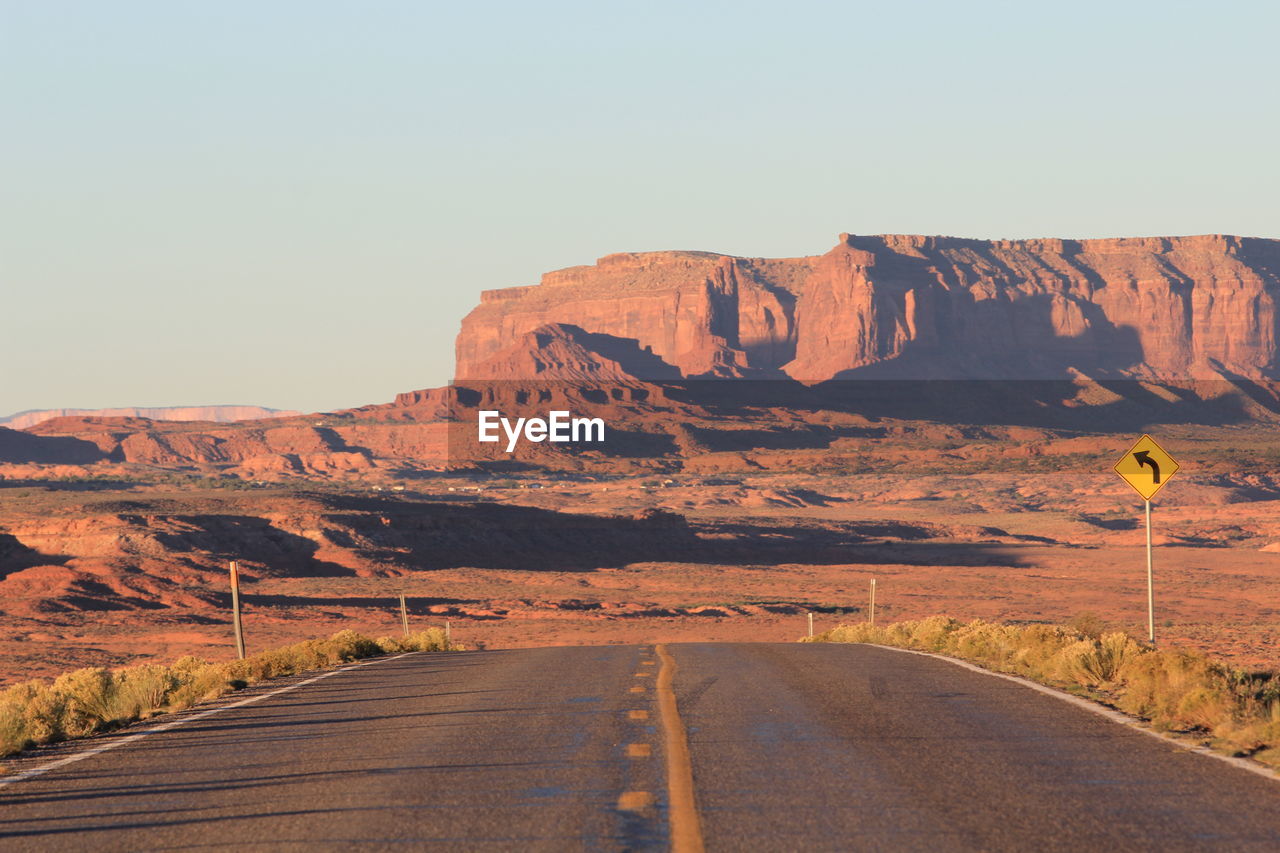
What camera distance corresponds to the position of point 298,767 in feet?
32.6

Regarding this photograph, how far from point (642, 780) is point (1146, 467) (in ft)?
36.7

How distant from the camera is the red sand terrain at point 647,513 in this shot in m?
55.8

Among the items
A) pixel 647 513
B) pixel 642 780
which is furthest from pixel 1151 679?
pixel 647 513

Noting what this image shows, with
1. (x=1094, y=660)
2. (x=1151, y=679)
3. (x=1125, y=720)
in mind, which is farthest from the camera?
(x=1094, y=660)

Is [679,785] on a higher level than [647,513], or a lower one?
higher

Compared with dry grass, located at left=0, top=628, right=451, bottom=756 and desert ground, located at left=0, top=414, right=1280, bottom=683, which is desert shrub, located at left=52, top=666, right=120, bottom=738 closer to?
dry grass, located at left=0, top=628, right=451, bottom=756

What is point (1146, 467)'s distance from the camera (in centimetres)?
1831

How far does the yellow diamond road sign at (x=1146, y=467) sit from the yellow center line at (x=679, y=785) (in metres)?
7.21

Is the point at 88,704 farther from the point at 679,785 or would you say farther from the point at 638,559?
the point at 638,559

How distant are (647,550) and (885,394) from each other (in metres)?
89.9

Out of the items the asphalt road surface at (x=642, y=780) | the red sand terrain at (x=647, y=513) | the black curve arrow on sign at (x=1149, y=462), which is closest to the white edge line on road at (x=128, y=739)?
the asphalt road surface at (x=642, y=780)

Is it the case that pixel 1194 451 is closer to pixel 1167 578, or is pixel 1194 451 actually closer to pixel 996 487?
pixel 996 487

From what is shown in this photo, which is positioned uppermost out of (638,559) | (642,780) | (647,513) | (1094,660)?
(642,780)

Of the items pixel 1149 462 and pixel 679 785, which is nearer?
pixel 679 785
